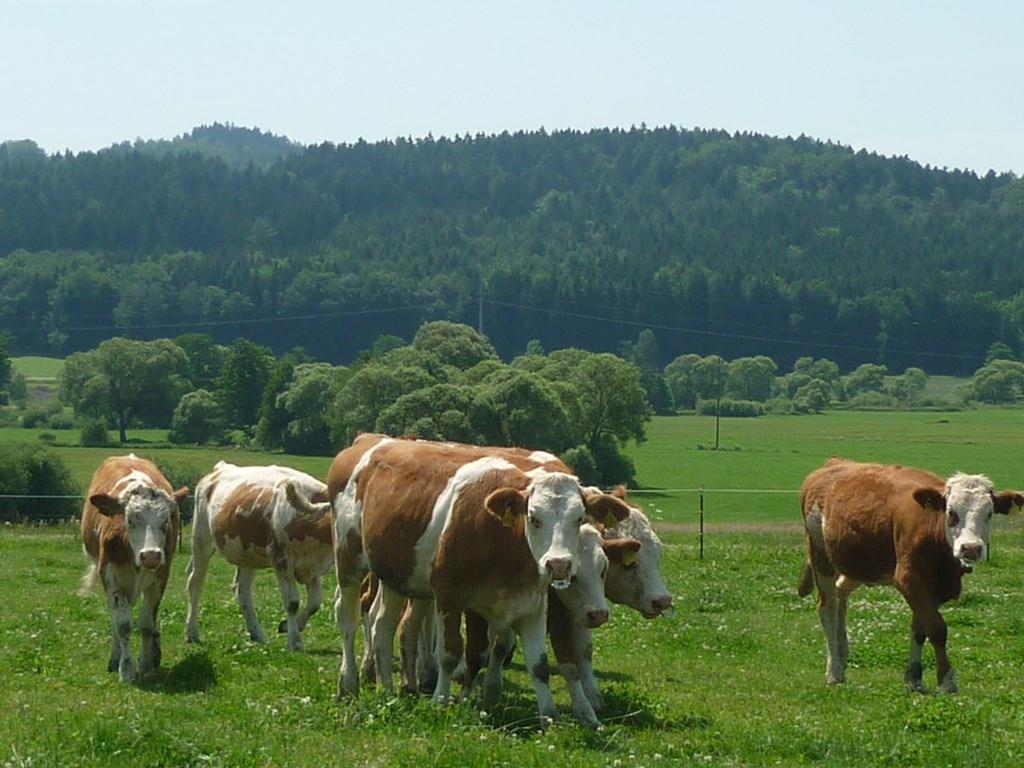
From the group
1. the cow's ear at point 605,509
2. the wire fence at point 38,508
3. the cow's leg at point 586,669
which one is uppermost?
the cow's ear at point 605,509

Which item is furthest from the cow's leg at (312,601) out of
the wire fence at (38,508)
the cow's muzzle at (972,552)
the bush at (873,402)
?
the bush at (873,402)

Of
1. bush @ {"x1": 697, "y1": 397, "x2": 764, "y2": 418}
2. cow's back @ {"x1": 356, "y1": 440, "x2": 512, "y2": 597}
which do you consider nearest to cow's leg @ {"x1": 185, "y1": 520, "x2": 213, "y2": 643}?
cow's back @ {"x1": 356, "y1": 440, "x2": 512, "y2": 597}

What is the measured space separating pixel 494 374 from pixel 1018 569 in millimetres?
53611

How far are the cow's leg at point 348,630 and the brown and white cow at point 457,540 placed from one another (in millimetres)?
12

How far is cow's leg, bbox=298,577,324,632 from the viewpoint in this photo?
18984 mm

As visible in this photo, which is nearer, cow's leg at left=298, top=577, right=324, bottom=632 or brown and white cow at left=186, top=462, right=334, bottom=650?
brown and white cow at left=186, top=462, right=334, bottom=650

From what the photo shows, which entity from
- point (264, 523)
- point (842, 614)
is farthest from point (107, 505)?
point (842, 614)

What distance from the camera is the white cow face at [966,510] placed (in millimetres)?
14648

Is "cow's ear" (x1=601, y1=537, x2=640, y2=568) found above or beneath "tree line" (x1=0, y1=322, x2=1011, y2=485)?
above

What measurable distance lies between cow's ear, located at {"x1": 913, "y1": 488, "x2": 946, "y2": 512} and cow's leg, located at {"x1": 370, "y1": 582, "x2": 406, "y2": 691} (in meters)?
5.48

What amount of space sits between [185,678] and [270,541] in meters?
4.05

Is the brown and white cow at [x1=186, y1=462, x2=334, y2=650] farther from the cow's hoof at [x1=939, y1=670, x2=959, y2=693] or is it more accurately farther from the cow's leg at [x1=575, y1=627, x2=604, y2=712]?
the cow's hoof at [x1=939, y1=670, x2=959, y2=693]

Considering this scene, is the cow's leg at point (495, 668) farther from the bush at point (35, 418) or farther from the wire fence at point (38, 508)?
the bush at point (35, 418)

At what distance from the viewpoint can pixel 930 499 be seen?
49.7 ft
